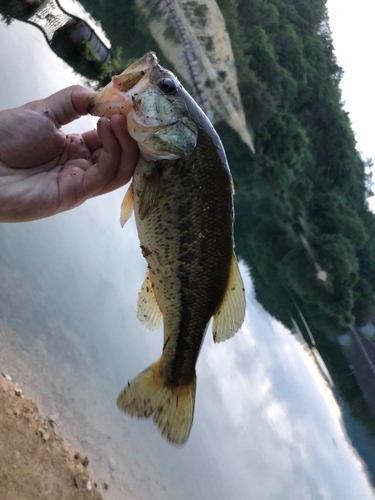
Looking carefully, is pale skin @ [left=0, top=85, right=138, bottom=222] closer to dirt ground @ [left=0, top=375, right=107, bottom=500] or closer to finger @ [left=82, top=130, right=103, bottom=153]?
finger @ [left=82, top=130, right=103, bottom=153]

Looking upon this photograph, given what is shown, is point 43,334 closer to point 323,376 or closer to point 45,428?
point 45,428

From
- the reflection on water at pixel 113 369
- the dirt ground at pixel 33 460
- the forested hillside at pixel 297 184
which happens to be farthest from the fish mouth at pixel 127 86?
the forested hillside at pixel 297 184

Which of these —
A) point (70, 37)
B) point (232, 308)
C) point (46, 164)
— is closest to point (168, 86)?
point (46, 164)

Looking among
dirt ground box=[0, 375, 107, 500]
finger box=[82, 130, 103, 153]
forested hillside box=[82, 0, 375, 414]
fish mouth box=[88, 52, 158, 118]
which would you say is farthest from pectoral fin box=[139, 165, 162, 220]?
forested hillside box=[82, 0, 375, 414]

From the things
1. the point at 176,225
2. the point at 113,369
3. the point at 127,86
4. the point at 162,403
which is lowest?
the point at 162,403

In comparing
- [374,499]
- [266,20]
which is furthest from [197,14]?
[374,499]

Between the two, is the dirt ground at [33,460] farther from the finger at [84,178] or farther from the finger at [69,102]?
the finger at [69,102]

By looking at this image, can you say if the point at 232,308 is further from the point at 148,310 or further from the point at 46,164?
the point at 46,164
